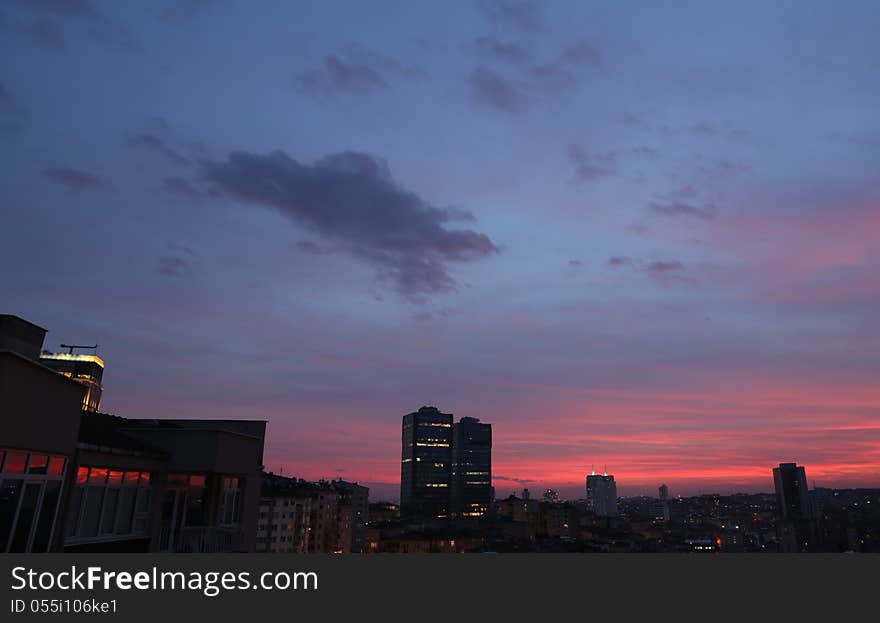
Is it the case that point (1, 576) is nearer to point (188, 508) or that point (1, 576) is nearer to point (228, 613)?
point (228, 613)

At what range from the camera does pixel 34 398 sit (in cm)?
1051

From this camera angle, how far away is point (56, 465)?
11648 millimetres

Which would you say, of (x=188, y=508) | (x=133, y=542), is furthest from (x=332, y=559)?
(x=188, y=508)

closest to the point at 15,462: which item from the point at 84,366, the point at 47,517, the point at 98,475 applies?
the point at 47,517

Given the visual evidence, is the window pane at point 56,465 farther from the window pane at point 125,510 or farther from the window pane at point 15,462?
the window pane at point 125,510

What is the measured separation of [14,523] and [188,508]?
7490 mm

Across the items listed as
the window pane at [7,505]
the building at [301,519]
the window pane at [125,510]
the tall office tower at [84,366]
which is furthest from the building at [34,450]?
the tall office tower at [84,366]

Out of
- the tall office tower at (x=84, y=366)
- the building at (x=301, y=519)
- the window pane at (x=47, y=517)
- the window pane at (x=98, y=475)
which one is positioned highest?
the tall office tower at (x=84, y=366)

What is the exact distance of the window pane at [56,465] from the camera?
37.7 feet

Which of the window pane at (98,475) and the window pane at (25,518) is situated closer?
the window pane at (25,518)

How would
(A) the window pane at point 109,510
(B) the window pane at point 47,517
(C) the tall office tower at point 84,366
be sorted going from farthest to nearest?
(C) the tall office tower at point 84,366 < (A) the window pane at point 109,510 < (B) the window pane at point 47,517

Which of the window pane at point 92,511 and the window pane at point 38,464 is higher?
the window pane at point 38,464

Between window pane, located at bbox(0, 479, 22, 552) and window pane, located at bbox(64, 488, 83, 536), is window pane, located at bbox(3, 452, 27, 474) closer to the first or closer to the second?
window pane, located at bbox(0, 479, 22, 552)

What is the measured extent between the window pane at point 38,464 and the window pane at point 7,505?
0.35 m
